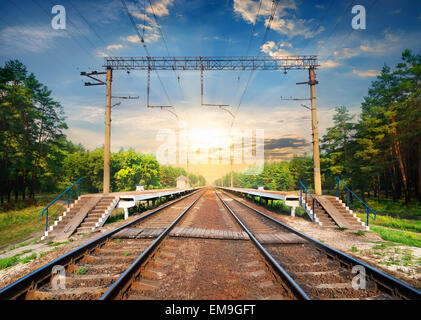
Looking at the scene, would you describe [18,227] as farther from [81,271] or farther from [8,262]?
[81,271]

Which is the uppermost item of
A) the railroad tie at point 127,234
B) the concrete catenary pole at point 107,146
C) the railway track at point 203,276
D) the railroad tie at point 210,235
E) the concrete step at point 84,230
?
the concrete catenary pole at point 107,146

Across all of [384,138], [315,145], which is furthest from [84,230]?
[384,138]

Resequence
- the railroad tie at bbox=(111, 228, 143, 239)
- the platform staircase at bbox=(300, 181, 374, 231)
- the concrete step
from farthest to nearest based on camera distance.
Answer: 1. the platform staircase at bbox=(300, 181, 374, 231)
2. the concrete step
3. the railroad tie at bbox=(111, 228, 143, 239)

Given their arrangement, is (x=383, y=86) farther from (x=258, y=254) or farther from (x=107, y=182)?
(x=107, y=182)

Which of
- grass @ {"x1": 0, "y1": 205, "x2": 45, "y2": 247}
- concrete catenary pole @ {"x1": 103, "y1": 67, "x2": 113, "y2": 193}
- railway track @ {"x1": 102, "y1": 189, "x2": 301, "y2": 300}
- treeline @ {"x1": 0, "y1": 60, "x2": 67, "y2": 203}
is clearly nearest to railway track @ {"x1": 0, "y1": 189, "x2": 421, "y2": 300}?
railway track @ {"x1": 102, "y1": 189, "x2": 301, "y2": 300}

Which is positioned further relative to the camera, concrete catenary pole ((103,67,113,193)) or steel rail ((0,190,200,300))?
concrete catenary pole ((103,67,113,193))

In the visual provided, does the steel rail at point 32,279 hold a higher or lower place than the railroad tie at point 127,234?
higher

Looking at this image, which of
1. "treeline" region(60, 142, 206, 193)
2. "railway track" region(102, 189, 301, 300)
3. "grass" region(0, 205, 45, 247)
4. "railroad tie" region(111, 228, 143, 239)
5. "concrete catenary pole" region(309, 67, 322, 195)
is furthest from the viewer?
"treeline" region(60, 142, 206, 193)

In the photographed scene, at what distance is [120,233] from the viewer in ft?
22.2

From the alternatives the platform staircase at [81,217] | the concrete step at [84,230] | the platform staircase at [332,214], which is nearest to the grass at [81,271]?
the platform staircase at [81,217]

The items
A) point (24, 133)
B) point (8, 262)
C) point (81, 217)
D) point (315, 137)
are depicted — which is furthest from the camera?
point (24, 133)

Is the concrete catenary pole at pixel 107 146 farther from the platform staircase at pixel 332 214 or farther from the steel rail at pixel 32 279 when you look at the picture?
the platform staircase at pixel 332 214

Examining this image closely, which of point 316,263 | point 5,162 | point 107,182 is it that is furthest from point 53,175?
point 316,263

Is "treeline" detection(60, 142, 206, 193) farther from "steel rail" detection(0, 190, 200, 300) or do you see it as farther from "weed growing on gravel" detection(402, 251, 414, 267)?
"weed growing on gravel" detection(402, 251, 414, 267)
